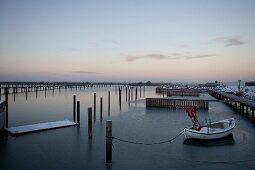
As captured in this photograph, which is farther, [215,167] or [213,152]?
[213,152]

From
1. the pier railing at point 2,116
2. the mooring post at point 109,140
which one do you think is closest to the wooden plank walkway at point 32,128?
the pier railing at point 2,116

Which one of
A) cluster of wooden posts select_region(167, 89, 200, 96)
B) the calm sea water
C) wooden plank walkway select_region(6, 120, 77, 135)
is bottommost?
the calm sea water

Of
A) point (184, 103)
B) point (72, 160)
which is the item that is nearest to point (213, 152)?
point (72, 160)

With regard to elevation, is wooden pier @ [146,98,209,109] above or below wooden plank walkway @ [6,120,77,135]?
above

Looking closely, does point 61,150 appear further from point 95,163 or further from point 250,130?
point 250,130

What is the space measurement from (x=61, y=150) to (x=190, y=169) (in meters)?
8.09

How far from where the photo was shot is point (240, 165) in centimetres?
1341

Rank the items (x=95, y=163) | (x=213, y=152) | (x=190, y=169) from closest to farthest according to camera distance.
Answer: (x=190, y=169) < (x=95, y=163) < (x=213, y=152)

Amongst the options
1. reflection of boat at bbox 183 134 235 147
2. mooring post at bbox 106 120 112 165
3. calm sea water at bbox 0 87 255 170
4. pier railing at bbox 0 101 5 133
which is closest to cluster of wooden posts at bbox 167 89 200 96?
calm sea water at bbox 0 87 255 170

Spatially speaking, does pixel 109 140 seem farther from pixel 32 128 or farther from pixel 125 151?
pixel 32 128

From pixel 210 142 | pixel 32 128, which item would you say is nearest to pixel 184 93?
pixel 210 142

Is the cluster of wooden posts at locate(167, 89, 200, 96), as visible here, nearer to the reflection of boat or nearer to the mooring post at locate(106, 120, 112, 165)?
the reflection of boat

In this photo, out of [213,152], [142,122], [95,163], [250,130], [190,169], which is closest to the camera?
[190,169]

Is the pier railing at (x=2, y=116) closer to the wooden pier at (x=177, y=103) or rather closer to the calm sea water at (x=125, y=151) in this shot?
the calm sea water at (x=125, y=151)
